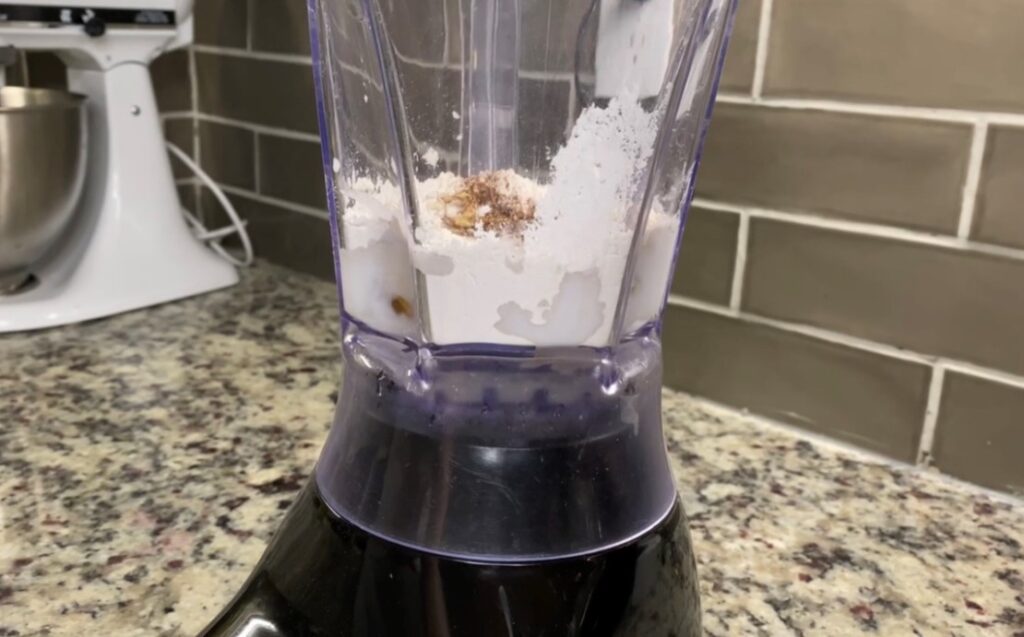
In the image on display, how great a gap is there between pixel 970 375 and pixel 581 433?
338mm

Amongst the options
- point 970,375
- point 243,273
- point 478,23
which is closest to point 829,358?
point 970,375

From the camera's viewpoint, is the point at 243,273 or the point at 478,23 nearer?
the point at 478,23

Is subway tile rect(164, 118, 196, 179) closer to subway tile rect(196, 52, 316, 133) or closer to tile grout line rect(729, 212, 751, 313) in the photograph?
subway tile rect(196, 52, 316, 133)

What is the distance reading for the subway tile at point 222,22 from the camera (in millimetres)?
966

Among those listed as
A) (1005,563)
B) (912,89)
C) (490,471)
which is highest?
(912,89)

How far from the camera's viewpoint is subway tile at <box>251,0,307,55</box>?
0.90m

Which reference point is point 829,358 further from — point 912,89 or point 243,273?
point 243,273

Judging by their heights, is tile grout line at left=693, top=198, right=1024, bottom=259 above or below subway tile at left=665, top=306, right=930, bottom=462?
above

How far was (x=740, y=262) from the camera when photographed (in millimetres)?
645

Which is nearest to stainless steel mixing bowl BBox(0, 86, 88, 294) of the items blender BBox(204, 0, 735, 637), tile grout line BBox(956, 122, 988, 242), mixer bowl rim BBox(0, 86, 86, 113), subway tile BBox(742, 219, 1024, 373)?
mixer bowl rim BBox(0, 86, 86, 113)

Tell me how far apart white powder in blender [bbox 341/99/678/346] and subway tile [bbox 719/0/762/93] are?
267 mm

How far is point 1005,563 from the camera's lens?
1.64 feet

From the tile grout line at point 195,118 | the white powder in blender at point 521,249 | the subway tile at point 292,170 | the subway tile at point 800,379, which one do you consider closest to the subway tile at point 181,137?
the tile grout line at point 195,118

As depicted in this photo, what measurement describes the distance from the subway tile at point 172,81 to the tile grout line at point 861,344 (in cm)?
65
